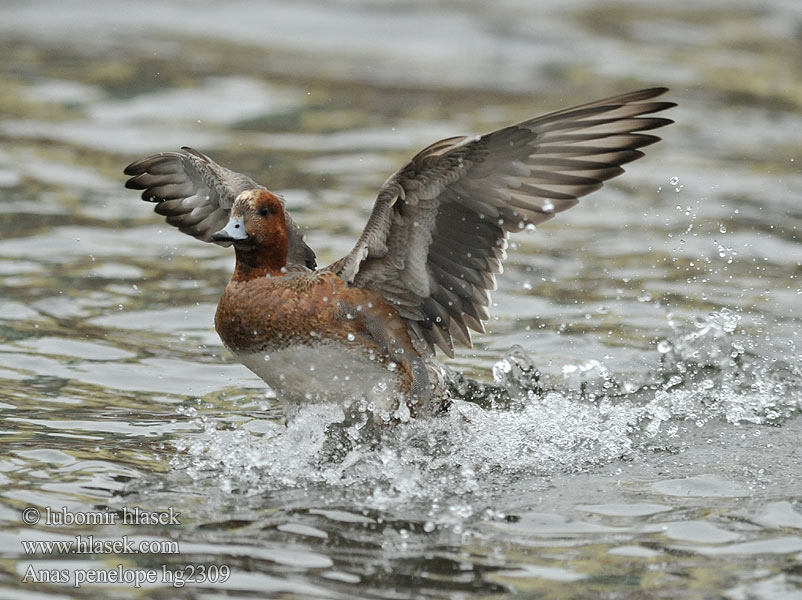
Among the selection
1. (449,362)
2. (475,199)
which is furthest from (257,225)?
(449,362)

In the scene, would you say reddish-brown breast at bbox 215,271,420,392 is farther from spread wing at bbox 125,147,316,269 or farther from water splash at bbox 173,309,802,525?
spread wing at bbox 125,147,316,269

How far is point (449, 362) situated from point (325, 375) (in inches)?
78.9

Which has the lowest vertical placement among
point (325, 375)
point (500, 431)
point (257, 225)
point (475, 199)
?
point (500, 431)

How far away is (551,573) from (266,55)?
465 inches

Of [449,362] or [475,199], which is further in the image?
[449,362]

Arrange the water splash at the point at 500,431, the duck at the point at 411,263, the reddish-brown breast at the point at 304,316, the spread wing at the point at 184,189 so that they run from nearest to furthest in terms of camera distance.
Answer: the water splash at the point at 500,431 < the duck at the point at 411,263 < the reddish-brown breast at the point at 304,316 < the spread wing at the point at 184,189

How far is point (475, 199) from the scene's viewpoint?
6.18 m

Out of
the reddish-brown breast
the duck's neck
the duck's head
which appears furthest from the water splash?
the duck's head

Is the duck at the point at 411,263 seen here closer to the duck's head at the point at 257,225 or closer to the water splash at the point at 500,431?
the duck's head at the point at 257,225

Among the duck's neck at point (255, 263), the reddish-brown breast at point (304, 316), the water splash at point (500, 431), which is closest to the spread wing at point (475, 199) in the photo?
the reddish-brown breast at point (304, 316)

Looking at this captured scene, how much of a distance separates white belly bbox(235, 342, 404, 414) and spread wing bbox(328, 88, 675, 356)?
392mm

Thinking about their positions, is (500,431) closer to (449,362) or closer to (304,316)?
(304,316)

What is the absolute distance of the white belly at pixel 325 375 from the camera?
241 inches

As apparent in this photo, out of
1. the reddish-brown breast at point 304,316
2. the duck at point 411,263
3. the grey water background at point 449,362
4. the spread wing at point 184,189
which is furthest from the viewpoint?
the spread wing at point 184,189
